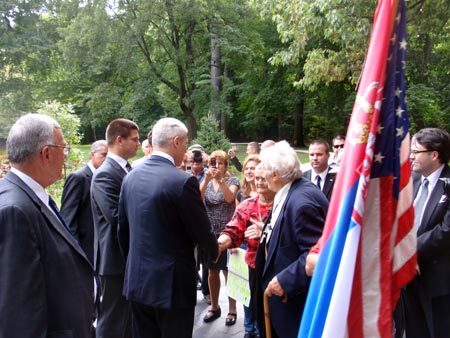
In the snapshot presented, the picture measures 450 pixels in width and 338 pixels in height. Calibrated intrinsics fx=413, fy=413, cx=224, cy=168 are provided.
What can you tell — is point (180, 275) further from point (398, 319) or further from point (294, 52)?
point (294, 52)

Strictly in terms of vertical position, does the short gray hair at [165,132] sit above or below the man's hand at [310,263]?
above

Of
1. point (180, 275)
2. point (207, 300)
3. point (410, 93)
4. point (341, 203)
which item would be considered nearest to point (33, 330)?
point (180, 275)

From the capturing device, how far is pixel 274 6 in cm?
846

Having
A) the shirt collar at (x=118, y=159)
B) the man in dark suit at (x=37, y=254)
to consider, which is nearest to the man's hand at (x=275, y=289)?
the man in dark suit at (x=37, y=254)

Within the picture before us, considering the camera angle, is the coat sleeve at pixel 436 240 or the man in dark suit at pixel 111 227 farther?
the man in dark suit at pixel 111 227

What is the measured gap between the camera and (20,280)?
1.73 m

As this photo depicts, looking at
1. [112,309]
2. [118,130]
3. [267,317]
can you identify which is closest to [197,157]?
[118,130]

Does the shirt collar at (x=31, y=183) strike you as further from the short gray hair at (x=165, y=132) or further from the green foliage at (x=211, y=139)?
the green foliage at (x=211, y=139)

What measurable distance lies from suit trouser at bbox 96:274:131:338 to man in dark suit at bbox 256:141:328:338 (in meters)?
1.61

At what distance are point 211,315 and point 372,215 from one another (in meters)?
3.31

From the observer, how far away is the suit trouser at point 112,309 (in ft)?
12.6

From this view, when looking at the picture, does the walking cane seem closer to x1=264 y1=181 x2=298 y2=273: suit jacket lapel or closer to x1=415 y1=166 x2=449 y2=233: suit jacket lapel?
x1=264 y1=181 x2=298 y2=273: suit jacket lapel

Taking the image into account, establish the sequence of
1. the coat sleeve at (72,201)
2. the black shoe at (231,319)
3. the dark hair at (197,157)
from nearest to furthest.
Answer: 1. the coat sleeve at (72,201)
2. the black shoe at (231,319)
3. the dark hair at (197,157)

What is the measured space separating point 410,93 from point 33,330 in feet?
52.3
